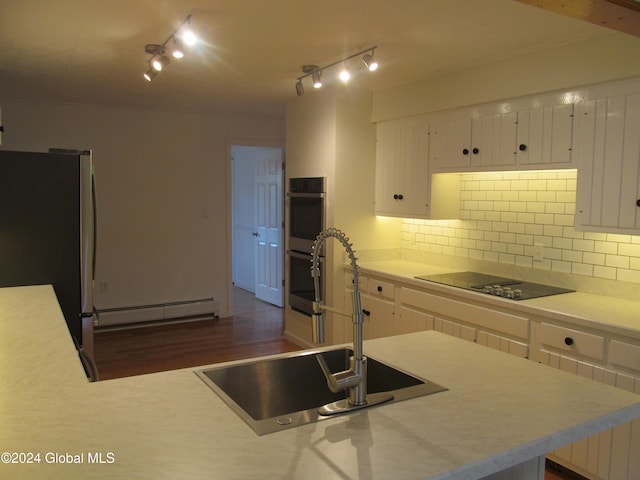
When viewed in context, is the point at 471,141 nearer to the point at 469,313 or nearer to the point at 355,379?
the point at 469,313

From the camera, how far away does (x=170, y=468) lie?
3.48ft

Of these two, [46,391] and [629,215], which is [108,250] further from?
[629,215]

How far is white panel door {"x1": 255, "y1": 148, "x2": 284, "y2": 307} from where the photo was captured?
637cm

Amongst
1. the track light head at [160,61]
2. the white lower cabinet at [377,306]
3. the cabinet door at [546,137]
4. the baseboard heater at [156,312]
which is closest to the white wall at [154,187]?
the baseboard heater at [156,312]

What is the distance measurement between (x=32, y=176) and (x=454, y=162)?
8.98ft

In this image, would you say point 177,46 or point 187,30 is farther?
point 177,46

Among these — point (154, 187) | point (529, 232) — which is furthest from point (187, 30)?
point (154, 187)

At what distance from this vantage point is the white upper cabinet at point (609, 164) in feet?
8.68

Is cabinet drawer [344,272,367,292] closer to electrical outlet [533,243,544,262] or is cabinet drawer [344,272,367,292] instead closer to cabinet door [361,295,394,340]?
cabinet door [361,295,394,340]

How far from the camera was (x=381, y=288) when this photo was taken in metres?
3.98

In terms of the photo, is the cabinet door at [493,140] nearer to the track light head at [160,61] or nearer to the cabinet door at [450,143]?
the cabinet door at [450,143]

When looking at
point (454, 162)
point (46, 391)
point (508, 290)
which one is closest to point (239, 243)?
point (454, 162)

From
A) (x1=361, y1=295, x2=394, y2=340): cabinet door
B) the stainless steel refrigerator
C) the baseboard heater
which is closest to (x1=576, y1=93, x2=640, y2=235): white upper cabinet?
(x1=361, y1=295, x2=394, y2=340): cabinet door

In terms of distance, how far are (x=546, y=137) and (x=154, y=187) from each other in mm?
4067
